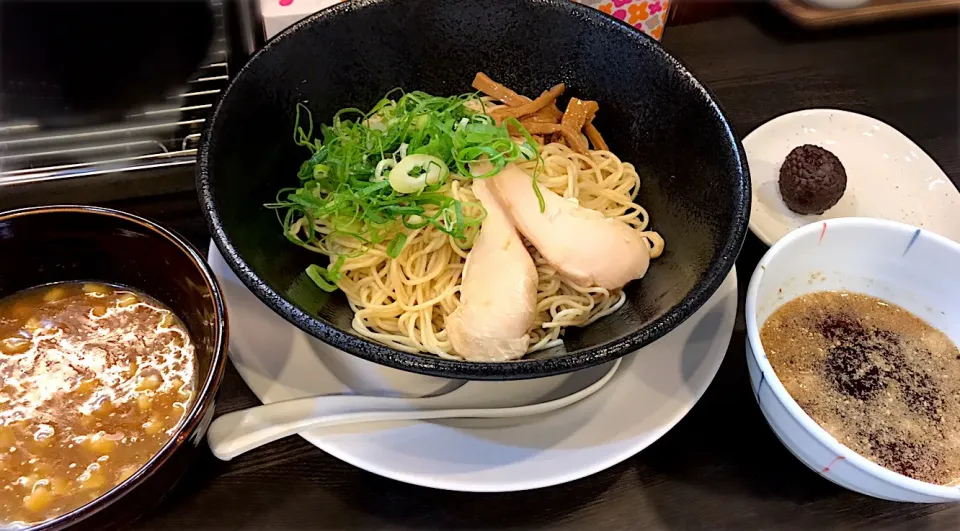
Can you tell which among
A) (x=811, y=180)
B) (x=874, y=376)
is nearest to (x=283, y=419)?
(x=874, y=376)

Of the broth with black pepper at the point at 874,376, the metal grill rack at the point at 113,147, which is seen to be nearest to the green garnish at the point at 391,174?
the metal grill rack at the point at 113,147

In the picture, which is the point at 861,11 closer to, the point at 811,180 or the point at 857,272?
the point at 811,180

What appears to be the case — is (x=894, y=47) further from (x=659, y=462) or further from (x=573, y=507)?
(x=573, y=507)

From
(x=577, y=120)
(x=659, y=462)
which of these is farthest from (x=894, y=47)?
(x=659, y=462)

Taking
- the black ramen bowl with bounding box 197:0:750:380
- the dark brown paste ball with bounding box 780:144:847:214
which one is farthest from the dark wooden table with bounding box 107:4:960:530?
the dark brown paste ball with bounding box 780:144:847:214

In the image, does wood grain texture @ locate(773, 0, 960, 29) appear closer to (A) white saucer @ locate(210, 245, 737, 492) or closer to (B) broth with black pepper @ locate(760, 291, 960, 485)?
(B) broth with black pepper @ locate(760, 291, 960, 485)
